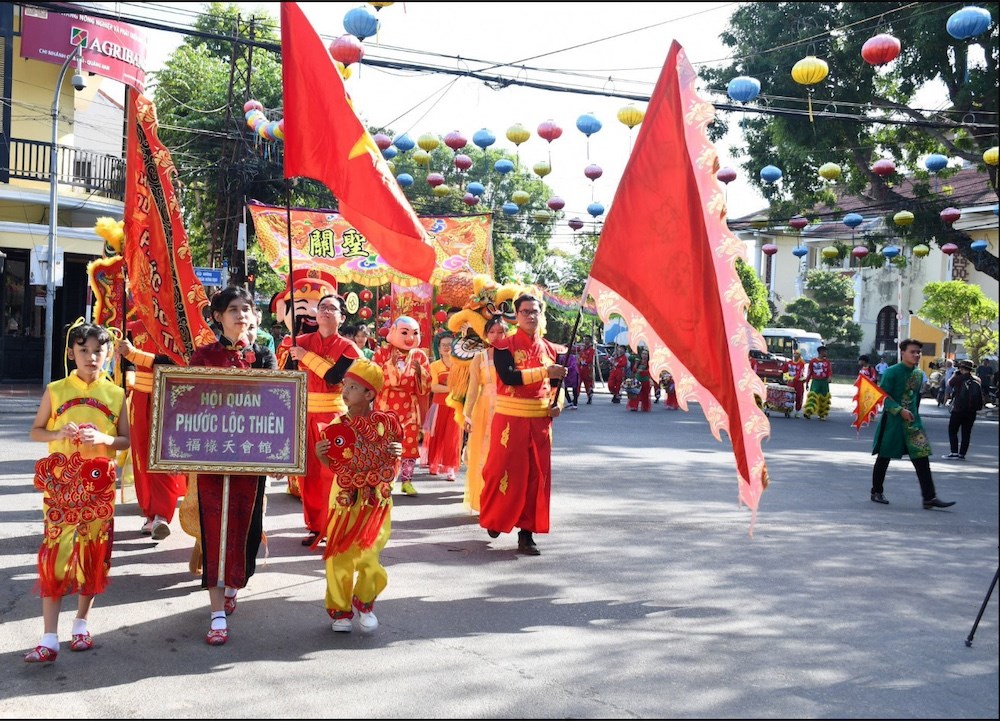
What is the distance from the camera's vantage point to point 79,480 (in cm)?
485

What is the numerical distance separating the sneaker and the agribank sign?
1726 centimetres

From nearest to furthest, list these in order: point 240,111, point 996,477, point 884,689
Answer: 1. point 996,477
2. point 884,689
3. point 240,111

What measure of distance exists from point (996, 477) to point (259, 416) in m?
3.85

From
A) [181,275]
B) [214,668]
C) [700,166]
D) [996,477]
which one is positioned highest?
[700,166]

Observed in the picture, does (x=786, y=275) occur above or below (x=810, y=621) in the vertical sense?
above

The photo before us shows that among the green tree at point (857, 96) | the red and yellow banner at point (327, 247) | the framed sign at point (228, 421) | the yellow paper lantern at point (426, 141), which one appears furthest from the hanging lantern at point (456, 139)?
the framed sign at point (228, 421)

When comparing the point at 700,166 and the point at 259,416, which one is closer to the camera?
the point at 259,416

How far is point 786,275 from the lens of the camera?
62500 mm

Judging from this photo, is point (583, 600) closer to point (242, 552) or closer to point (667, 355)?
point (667, 355)

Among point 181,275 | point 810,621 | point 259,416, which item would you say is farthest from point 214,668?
point 810,621

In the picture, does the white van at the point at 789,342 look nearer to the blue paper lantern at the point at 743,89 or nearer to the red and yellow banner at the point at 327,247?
the blue paper lantern at the point at 743,89

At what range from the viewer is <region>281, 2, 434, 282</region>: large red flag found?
6078 millimetres

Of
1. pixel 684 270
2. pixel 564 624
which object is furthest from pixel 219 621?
pixel 684 270

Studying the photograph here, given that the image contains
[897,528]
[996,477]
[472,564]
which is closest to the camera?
[996,477]
